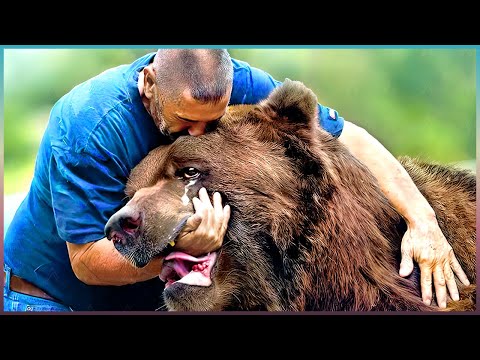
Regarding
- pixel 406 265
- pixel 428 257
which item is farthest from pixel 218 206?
pixel 428 257

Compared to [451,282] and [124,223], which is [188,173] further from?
[451,282]

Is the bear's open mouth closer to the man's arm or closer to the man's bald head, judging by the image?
the man's bald head

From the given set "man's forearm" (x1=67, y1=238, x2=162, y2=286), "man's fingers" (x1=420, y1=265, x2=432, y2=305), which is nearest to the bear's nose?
"man's forearm" (x1=67, y1=238, x2=162, y2=286)

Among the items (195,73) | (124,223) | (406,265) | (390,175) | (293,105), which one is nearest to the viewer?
(124,223)

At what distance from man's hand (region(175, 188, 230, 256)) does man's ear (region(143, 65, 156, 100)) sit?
0.68 m

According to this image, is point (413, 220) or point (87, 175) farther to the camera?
point (413, 220)

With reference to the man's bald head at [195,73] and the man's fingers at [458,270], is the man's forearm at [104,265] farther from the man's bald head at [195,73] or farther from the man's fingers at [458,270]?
the man's fingers at [458,270]

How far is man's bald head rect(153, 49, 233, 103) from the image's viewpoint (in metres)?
4.62

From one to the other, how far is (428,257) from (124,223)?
1960 millimetres

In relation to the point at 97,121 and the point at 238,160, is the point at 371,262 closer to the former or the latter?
the point at 238,160

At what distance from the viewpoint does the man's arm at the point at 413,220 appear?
4934 millimetres

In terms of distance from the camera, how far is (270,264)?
187 inches

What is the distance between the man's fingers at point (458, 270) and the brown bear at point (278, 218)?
0.28 meters

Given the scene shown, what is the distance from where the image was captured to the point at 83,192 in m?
4.74
